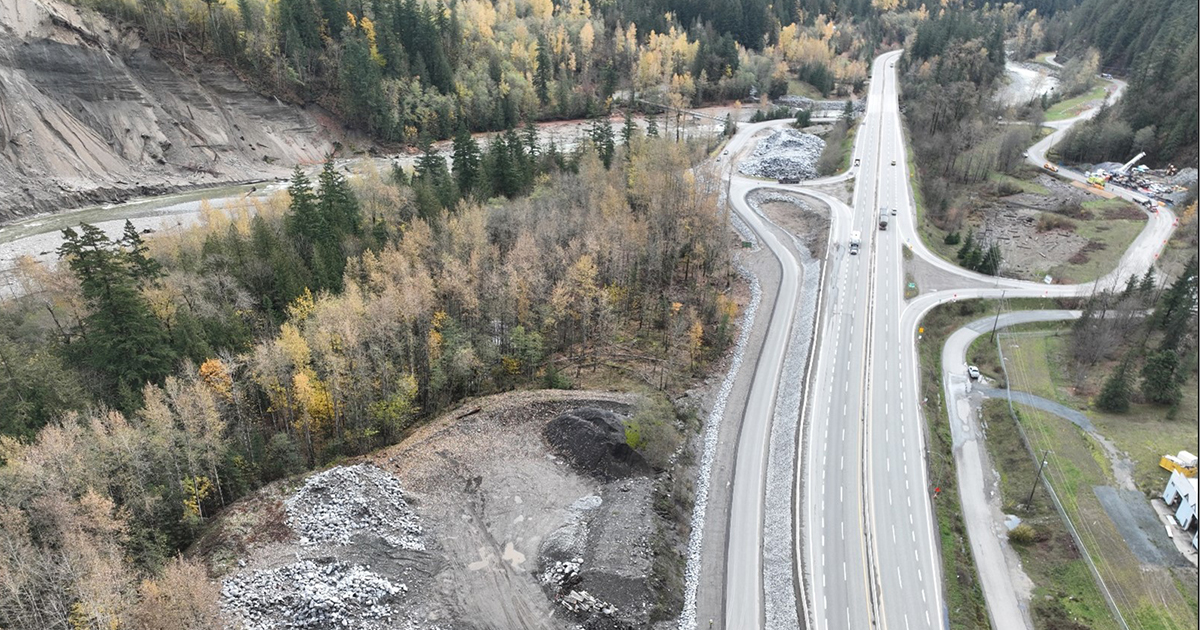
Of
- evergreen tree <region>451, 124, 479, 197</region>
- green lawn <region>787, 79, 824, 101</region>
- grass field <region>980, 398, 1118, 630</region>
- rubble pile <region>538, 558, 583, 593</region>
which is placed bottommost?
grass field <region>980, 398, 1118, 630</region>

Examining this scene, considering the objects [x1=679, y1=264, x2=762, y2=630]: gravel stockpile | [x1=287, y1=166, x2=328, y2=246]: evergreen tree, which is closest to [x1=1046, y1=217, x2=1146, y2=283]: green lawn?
[x1=679, y1=264, x2=762, y2=630]: gravel stockpile

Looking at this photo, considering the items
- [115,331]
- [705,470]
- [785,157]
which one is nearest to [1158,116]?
[785,157]

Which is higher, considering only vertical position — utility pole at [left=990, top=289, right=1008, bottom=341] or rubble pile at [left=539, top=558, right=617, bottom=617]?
utility pole at [left=990, top=289, right=1008, bottom=341]

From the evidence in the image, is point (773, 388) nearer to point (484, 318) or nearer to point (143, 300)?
point (484, 318)

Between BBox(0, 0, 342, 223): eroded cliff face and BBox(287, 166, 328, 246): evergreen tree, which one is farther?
BBox(0, 0, 342, 223): eroded cliff face

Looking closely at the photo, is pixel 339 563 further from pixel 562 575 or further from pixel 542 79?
pixel 542 79

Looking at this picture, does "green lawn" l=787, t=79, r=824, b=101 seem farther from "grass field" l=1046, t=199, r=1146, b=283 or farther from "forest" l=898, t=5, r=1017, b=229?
"grass field" l=1046, t=199, r=1146, b=283
